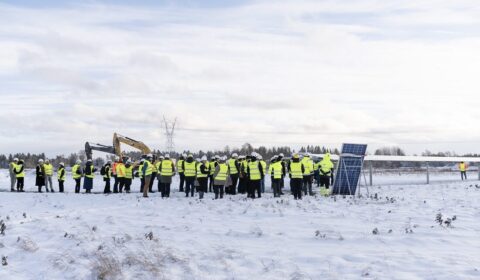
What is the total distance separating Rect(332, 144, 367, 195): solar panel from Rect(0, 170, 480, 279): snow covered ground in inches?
236

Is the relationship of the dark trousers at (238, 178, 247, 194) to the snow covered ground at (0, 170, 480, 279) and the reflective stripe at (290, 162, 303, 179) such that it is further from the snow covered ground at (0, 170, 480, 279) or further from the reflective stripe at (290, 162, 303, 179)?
the snow covered ground at (0, 170, 480, 279)

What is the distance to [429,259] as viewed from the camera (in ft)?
32.0

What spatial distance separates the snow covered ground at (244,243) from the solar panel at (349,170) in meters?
5.99

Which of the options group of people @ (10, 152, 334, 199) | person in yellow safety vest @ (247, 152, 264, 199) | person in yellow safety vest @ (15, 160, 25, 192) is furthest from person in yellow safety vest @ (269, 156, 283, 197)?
person in yellow safety vest @ (15, 160, 25, 192)

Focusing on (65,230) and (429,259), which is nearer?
(429,259)

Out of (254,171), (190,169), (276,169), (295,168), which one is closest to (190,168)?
(190,169)

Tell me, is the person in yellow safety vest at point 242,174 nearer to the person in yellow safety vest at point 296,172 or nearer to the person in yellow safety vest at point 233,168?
the person in yellow safety vest at point 233,168

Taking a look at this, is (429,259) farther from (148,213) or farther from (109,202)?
(109,202)

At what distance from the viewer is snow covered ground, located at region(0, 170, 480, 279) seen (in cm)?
934

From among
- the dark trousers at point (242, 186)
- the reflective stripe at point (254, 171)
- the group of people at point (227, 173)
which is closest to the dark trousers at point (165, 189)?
the group of people at point (227, 173)

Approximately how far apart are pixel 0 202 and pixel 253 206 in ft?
35.4

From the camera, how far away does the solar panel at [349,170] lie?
77.4 ft

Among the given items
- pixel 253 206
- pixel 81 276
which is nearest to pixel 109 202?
pixel 253 206

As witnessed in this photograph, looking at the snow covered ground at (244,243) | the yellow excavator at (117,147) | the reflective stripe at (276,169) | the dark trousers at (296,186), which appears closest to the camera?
the snow covered ground at (244,243)
